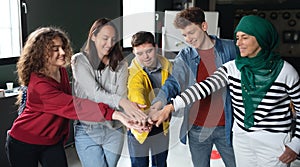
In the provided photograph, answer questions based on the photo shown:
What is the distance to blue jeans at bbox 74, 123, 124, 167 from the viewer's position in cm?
163

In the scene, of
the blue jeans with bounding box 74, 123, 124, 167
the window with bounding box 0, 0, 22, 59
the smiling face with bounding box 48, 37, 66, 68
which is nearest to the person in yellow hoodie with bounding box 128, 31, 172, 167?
the blue jeans with bounding box 74, 123, 124, 167

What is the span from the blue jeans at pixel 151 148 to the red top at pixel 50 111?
32 centimetres

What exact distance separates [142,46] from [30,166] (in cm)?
89

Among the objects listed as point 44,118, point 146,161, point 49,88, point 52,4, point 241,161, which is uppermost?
point 52,4

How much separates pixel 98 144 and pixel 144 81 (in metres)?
0.41

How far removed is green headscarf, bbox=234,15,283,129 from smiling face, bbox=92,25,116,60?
0.62 metres

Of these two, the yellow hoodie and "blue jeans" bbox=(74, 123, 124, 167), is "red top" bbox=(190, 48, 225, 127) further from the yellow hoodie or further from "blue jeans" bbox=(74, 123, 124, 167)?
"blue jeans" bbox=(74, 123, 124, 167)

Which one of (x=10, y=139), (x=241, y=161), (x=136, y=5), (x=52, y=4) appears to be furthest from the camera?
(x=136, y=5)

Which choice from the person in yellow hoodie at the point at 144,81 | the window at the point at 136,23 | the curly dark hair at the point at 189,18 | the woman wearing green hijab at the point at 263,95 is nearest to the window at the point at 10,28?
the window at the point at 136,23

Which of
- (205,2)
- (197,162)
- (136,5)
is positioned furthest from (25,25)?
(205,2)

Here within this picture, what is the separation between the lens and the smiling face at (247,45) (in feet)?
4.75

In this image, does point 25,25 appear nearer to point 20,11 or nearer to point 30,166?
point 20,11

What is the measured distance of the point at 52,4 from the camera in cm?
319

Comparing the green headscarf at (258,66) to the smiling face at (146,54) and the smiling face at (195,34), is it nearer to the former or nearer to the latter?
the smiling face at (195,34)
